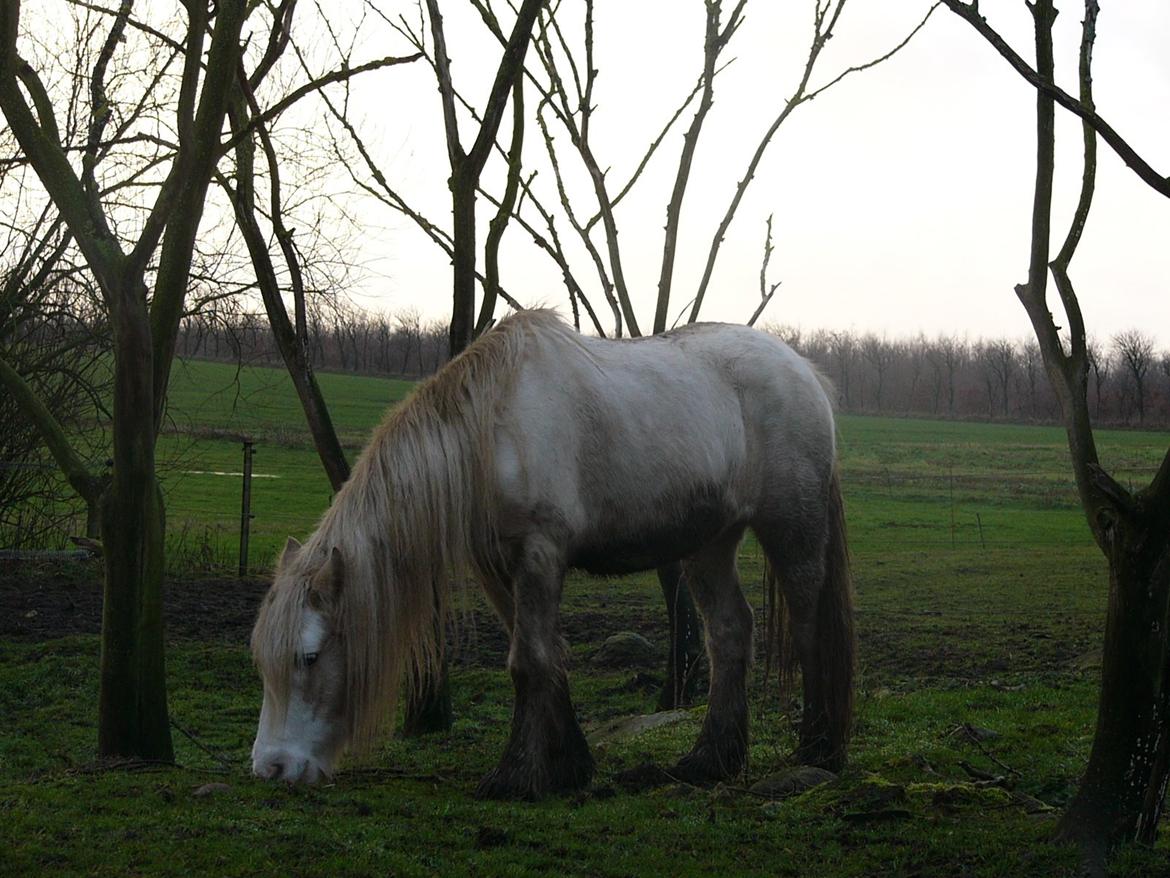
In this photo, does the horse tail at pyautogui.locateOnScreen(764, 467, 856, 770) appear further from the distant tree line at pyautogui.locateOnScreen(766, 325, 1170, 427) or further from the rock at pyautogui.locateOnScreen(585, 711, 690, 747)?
the distant tree line at pyautogui.locateOnScreen(766, 325, 1170, 427)

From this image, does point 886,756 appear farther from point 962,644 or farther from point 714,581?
point 962,644

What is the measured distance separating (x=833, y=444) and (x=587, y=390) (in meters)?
1.47

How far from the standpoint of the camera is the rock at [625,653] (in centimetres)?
880

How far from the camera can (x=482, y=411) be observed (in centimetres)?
471

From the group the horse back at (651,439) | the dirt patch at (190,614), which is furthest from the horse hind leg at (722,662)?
the dirt patch at (190,614)

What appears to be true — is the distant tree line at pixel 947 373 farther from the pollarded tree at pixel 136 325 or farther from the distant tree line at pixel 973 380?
the pollarded tree at pixel 136 325

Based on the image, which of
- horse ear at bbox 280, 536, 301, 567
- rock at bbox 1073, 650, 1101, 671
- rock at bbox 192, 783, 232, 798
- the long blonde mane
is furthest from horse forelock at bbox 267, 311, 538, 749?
rock at bbox 1073, 650, 1101, 671

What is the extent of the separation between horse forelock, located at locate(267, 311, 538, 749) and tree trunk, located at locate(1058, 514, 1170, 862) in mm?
2347

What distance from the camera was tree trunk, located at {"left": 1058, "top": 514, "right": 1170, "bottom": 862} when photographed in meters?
3.35

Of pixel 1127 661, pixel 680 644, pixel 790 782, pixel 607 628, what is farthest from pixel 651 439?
pixel 607 628

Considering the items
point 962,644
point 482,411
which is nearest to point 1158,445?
point 962,644

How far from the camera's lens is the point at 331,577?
448 centimetres

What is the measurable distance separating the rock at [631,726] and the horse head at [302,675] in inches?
77.0

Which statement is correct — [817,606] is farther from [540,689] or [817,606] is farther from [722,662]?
[540,689]
